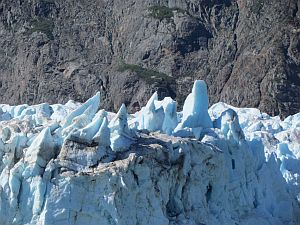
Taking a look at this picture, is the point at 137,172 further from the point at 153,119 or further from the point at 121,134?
the point at 153,119

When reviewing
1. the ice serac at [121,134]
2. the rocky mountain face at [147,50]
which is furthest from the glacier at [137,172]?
the rocky mountain face at [147,50]

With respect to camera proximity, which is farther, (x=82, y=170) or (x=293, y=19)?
(x=293, y=19)

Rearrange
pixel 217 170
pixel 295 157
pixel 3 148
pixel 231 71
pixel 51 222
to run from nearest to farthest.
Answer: pixel 51 222, pixel 3 148, pixel 217 170, pixel 295 157, pixel 231 71

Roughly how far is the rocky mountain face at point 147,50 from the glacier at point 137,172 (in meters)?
63.0

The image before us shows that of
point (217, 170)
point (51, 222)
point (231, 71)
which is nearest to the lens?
point (51, 222)

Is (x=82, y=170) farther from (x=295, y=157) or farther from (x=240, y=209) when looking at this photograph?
(x=295, y=157)

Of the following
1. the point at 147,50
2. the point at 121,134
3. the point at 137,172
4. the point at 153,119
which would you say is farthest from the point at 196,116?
the point at 147,50

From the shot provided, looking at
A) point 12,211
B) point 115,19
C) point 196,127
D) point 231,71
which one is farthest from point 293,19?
point 12,211

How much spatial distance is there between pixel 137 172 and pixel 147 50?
8175cm

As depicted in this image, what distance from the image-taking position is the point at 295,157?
51594 millimetres

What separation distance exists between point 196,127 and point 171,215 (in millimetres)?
4988

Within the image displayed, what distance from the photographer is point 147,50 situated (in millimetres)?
118000

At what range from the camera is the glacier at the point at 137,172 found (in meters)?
35.7

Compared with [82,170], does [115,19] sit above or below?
below
